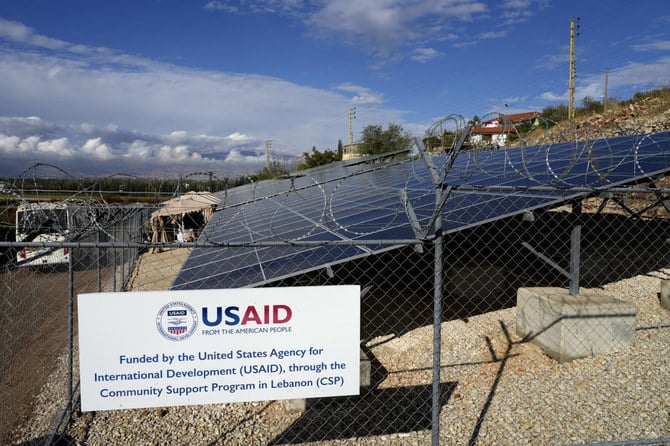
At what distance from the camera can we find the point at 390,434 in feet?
16.0

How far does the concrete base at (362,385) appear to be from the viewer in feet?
17.7

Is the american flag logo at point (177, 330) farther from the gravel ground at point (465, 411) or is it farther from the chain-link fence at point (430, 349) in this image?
the gravel ground at point (465, 411)

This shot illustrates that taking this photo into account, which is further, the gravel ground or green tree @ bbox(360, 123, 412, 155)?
green tree @ bbox(360, 123, 412, 155)

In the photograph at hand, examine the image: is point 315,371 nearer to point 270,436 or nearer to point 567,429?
point 270,436

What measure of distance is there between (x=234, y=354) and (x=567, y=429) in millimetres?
3815

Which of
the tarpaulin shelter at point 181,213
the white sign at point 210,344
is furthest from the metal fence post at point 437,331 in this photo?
the tarpaulin shelter at point 181,213

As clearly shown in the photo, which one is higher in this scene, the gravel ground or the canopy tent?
the canopy tent

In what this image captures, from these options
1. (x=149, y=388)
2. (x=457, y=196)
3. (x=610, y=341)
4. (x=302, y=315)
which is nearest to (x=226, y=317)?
(x=302, y=315)

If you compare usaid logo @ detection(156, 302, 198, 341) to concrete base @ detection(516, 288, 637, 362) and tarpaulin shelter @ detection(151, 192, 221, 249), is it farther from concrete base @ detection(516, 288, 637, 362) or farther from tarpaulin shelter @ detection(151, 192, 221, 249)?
tarpaulin shelter @ detection(151, 192, 221, 249)

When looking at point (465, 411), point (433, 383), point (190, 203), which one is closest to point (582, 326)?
point (465, 411)

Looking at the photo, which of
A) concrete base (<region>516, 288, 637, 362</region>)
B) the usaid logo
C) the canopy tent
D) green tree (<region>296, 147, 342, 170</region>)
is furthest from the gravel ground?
green tree (<region>296, 147, 342, 170</region>)

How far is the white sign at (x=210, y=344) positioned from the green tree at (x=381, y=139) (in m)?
47.4

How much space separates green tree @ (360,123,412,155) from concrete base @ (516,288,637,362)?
44.0 m

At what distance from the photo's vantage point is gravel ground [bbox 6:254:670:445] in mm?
4848
